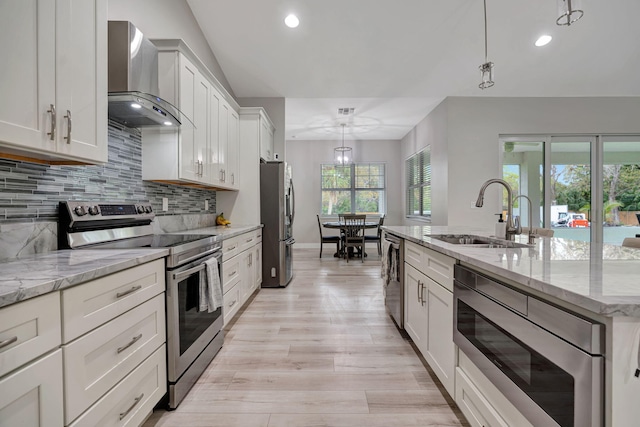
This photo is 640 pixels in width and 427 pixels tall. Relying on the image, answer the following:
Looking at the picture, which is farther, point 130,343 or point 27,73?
point 130,343

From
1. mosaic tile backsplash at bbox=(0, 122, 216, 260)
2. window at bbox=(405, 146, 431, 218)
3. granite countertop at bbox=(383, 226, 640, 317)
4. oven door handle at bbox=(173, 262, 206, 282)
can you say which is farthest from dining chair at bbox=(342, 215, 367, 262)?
granite countertop at bbox=(383, 226, 640, 317)

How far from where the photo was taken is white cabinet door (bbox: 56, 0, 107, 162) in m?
1.28

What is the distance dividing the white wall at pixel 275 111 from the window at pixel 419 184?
285 cm

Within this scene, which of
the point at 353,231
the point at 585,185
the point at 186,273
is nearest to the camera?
the point at 186,273

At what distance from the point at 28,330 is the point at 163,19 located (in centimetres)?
286

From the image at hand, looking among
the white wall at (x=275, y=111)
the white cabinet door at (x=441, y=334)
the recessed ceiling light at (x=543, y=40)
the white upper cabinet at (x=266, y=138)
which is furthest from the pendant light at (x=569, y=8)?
the white wall at (x=275, y=111)

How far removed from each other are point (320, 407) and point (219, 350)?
1.01 meters

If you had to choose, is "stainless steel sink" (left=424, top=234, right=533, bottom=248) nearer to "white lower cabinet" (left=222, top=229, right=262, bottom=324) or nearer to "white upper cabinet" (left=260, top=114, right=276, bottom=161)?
"white lower cabinet" (left=222, top=229, right=262, bottom=324)

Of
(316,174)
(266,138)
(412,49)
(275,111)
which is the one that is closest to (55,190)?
(266,138)

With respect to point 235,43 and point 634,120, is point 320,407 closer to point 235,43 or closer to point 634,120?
point 235,43

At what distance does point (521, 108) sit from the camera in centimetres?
466

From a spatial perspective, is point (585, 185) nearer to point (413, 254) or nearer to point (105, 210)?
point (413, 254)

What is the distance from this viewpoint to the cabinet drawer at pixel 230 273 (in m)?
2.52

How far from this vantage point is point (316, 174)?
7707 mm
